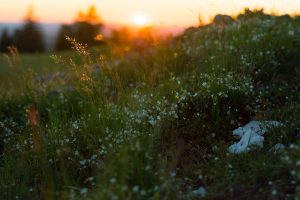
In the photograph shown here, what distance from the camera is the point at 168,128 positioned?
550cm

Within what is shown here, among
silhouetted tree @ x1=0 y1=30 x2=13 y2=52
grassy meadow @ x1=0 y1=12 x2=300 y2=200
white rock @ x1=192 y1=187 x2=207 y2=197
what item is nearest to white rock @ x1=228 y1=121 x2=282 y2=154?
grassy meadow @ x1=0 y1=12 x2=300 y2=200

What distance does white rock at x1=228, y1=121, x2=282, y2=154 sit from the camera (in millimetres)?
5008

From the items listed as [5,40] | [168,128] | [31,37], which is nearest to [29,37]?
[31,37]

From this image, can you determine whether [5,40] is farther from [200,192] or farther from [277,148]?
[200,192]

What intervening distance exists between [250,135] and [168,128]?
34.9 inches

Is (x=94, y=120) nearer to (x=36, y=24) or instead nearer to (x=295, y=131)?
(x=295, y=131)

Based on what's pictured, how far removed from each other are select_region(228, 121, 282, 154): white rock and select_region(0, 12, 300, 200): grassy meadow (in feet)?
0.29

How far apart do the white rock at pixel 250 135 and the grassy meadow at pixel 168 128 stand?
0.29 feet

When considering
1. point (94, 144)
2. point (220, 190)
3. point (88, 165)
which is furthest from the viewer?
point (94, 144)

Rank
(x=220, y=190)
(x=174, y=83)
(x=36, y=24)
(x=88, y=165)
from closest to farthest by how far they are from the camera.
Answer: (x=220, y=190) → (x=88, y=165) → (x=174, y=83) → (x=36, y=24)

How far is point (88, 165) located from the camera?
5.12 m

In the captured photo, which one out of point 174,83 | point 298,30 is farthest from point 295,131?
point 298,30

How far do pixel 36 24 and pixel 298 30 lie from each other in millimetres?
18739

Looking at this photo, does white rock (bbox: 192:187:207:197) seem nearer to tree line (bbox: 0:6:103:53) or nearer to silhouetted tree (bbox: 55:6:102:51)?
silhouetted tree (bbox: 55:6:102:51)
